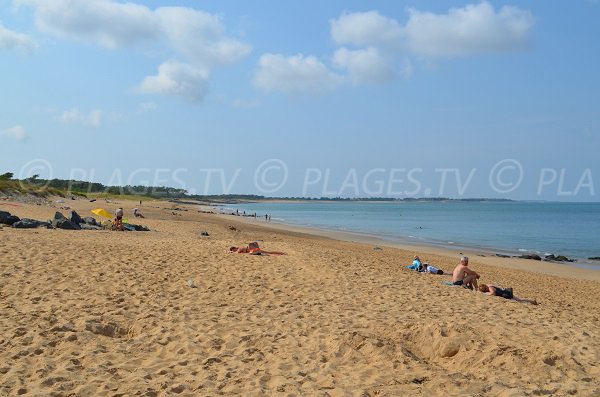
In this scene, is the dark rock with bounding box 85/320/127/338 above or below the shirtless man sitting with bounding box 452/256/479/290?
→ below

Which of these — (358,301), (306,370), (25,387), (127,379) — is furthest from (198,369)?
(358,301)

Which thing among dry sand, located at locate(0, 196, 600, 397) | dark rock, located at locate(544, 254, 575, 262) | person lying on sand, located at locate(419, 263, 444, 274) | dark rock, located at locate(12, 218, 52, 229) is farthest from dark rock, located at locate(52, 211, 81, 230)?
dark rock, located at locate(544, 254, 575, 262)

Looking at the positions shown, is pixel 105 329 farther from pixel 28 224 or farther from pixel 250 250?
pixel 28 224

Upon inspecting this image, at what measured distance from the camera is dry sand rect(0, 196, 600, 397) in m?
5.37

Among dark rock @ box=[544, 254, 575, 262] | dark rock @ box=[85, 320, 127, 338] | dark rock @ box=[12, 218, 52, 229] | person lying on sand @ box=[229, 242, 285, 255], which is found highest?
dark rock @ box=[544, 254, 575, 262]

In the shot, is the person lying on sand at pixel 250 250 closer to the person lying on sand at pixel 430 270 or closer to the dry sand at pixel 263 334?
the dry sand at pixel 263 334

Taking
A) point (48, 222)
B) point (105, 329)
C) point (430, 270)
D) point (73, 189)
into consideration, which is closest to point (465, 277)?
point (430, 270)

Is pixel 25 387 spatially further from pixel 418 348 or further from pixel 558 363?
pixel 558 363

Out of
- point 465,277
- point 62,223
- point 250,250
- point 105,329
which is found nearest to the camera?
point 105,329

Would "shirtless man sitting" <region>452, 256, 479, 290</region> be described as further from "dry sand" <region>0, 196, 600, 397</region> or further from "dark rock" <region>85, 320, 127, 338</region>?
"dark rock" <region>85, 320, 127, 338</region>

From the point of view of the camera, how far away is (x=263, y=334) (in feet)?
23.2

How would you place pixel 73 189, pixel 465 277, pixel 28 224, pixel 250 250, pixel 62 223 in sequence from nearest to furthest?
pixel 465 277, pixel 250 250, pixel 28 224, pixel 62 223, pixel 73 189

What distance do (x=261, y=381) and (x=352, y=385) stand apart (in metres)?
1.03

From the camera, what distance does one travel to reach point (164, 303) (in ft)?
27.7
